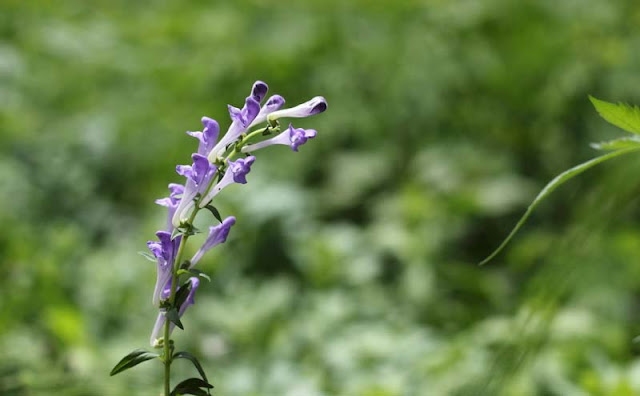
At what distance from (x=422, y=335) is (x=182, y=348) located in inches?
37.5

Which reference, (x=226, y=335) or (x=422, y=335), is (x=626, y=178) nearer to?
(x=422, y=335)

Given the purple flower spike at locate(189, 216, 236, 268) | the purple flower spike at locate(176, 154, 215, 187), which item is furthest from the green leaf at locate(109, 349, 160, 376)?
the purple flower spike at locate(176, 154, 215, 187)

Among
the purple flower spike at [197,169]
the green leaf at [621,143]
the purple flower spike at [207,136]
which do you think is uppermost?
the purple flower spike at [207,136]

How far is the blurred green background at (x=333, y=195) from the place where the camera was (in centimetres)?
252

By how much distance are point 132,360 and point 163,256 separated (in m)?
0.16

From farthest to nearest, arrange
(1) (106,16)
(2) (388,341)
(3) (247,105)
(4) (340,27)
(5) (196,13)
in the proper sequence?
(1) (106,16)
(5) (196,13)
(4) (340,27)
(2) (388,341)
(3) (247,105)

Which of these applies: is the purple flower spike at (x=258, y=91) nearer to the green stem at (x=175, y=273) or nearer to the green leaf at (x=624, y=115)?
the green stem at (x=175, y=273)

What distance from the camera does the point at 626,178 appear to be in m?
0.86

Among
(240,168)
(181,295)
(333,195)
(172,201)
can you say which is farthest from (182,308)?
(333,195)

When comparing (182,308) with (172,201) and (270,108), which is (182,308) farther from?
(270,108)

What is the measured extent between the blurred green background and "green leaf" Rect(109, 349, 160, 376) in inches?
40.3

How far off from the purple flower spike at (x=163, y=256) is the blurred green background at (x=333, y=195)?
1.05 meters

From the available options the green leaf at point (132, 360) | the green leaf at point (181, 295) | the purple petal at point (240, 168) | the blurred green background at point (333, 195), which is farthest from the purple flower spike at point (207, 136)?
the blurred green background at point (333, 195)

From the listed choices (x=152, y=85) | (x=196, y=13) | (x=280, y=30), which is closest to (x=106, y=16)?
(x=196, y=13)
